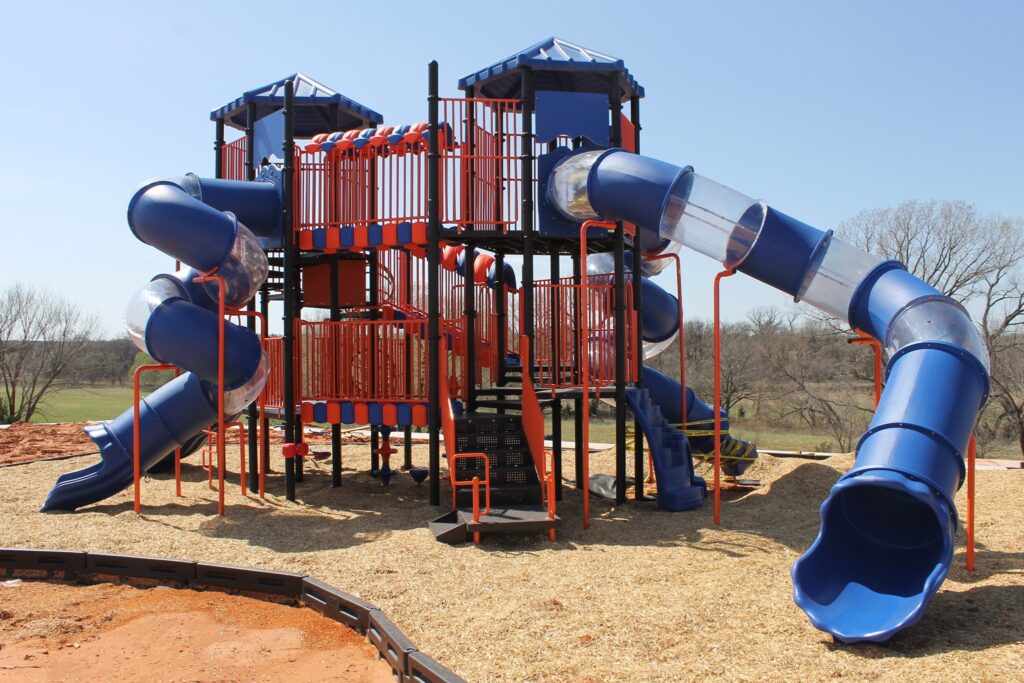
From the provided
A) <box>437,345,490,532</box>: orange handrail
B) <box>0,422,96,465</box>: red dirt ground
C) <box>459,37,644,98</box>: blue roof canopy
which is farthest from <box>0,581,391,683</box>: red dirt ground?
<box>0,422,96,465</box>: red dirt ground

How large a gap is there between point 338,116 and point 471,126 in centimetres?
418

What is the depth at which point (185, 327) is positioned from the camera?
9289mm

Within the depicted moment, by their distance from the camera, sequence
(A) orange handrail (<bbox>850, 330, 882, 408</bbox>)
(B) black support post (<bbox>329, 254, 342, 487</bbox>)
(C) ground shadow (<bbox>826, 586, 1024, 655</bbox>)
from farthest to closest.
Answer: (B) black support post (<bbox>329, 254, 342, 487</bbox>)
(A) orange handrail (<bbox>850, 330, 882, 408</bbox>)
(C) ground shadow (<bbox>826, 586, 1024, 655</bbox>)

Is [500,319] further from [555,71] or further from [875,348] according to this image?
[875,348]

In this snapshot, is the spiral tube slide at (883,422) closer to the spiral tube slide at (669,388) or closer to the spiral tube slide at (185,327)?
the spiral tube slide at (669,388)

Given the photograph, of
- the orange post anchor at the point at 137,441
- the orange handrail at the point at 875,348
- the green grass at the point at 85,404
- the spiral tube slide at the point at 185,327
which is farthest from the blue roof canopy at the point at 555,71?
the green grass at the point at 85,404

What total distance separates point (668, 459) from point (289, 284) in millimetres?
5467

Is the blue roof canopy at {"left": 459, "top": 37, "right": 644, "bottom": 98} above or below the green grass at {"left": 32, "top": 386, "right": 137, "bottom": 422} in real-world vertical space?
above

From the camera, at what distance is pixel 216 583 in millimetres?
6934

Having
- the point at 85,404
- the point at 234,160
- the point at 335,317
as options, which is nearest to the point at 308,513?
the point at 335,317

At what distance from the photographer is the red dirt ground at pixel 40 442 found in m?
15.4

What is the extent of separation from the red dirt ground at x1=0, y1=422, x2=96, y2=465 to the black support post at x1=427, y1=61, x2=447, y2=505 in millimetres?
9059

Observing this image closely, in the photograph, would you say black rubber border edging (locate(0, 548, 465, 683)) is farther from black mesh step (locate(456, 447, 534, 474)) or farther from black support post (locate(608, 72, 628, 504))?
black support post (locate(608, 72, 628, 504))

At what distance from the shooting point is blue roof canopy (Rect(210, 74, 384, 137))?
1209cm
